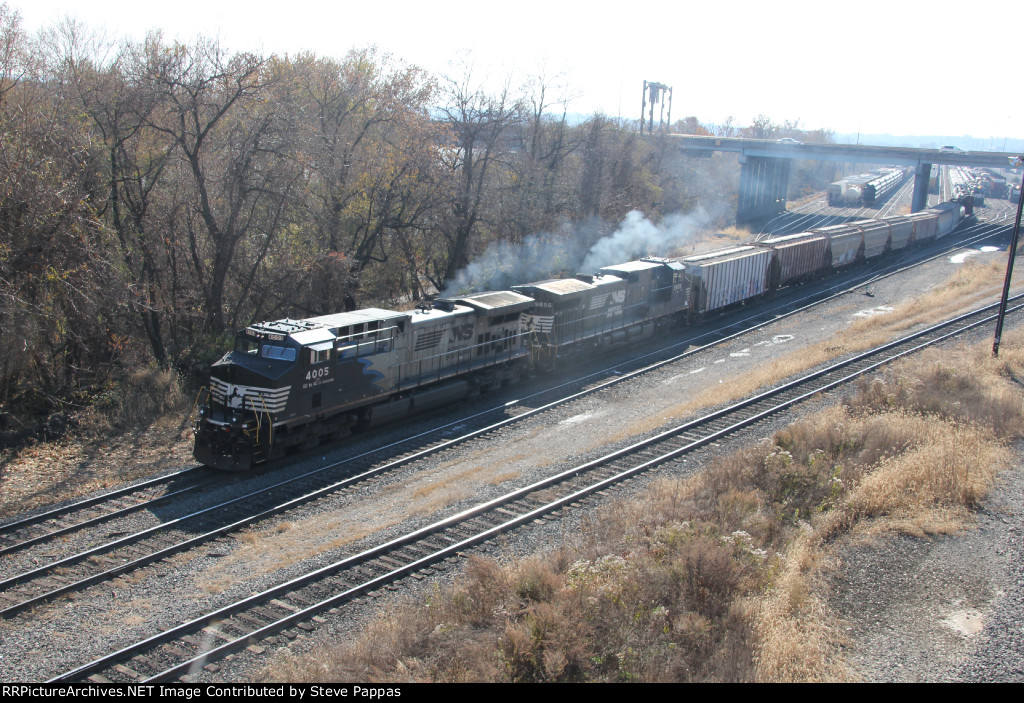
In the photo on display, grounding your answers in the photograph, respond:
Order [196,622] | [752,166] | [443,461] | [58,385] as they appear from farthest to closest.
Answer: [752,166] < [58,385] < [443,461] < [196,622]

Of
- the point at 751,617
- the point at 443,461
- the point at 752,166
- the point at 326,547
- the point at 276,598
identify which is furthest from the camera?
the point at 752,166

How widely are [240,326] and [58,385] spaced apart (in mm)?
7310

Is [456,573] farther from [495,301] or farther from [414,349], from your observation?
[495,301]

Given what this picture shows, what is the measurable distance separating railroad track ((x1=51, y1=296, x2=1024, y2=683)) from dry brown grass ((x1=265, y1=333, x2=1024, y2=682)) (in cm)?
118

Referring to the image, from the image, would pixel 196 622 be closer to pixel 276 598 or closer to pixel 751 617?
pixel 276 598

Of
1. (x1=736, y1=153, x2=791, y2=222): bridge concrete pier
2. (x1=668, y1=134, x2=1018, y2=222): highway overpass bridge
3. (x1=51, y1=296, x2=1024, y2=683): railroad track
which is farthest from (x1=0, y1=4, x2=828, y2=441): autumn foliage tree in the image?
(x1=668, y1=134, x2=1018, y2=222): highway overpass bridge

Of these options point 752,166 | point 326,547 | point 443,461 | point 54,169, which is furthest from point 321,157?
point 752,166

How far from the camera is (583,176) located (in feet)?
155

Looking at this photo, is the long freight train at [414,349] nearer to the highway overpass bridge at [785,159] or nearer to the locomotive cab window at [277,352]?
the locomotive cab window at [277,352]

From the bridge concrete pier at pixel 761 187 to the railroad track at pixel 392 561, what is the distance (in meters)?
59.3

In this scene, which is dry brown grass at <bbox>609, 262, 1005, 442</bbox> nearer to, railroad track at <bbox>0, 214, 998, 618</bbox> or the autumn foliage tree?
railroad track at <bbox>0, 214, 998, 618</bbox>

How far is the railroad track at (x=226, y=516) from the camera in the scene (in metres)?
11.8

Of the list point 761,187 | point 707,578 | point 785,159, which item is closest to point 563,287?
point 707,578

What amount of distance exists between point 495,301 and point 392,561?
1138 cm
